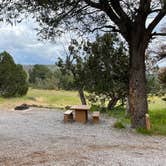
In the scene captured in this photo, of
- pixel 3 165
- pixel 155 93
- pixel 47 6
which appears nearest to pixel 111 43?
pixel 155 93

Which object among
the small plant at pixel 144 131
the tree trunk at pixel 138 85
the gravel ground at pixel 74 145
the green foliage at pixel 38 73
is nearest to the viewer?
the gravel ground at pixel 74 145

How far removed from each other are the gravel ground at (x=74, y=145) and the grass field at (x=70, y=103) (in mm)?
1016

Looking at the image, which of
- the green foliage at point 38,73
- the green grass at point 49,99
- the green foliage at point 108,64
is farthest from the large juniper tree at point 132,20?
the green foliage at point 38,73

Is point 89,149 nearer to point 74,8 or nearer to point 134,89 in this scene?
point 134,89

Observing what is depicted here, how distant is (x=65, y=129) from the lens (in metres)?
9.46

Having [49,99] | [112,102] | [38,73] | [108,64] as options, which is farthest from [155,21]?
[38,73]

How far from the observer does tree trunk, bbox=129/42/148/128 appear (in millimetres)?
9109

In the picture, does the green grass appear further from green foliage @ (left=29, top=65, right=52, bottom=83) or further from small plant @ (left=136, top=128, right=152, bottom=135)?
small plant @ (left=136, top=128, right=152, bottom=135)

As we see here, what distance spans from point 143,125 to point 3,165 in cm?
445

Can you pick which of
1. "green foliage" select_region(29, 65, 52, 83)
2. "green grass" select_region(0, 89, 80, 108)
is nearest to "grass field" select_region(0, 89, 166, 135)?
"green grass" select_region(0, 89, 80, 108)

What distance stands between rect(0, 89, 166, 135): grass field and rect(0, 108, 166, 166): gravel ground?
3.33ft

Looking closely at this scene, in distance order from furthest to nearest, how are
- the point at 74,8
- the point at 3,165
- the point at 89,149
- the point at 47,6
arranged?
1. the point at 74,8
2. the point at 47,6
3. the point at 89,149
4. the point at 3,165

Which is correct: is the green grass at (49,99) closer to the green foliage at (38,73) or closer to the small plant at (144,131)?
the green foliage at (38,73)

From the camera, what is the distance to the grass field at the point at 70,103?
Answer: 10641 millimetres
